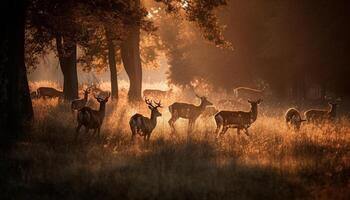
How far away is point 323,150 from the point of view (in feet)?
47.9

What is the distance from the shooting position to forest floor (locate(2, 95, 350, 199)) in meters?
10.6

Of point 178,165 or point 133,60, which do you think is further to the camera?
point 133,60

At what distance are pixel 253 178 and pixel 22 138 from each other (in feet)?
21.9

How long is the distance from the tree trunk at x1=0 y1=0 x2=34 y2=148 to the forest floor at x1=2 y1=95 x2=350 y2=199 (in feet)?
1.85

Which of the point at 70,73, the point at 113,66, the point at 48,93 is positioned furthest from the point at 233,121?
the point at 48,93

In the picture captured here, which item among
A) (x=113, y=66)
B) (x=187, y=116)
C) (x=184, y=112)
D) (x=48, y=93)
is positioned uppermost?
(x=113, y=66)

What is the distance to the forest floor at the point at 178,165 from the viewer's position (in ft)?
34.8

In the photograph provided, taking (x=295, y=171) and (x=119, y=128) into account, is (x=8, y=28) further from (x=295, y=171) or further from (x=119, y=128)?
(x=295, y=171)

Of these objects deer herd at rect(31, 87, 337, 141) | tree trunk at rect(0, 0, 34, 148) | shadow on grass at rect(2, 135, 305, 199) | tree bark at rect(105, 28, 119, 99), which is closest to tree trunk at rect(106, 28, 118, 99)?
tree bark at rect(105, 28, 119, 99)

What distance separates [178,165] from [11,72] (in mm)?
5768

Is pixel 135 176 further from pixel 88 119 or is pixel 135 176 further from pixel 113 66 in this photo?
pixel 113 66

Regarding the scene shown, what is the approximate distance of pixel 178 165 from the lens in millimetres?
12547

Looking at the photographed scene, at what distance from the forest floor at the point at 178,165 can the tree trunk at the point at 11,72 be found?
564 millimetres

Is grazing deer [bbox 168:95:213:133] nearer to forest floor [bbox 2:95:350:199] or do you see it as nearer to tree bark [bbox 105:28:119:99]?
forest floor [bbox 2:95:350:199]
